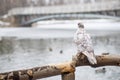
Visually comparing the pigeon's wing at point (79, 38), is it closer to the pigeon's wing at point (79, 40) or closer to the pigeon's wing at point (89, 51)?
the pigeon's wing at point (79, 40)

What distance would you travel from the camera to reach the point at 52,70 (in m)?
14.4

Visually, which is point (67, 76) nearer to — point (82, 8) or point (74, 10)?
point (82, 8)

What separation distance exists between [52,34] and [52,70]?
203 ft

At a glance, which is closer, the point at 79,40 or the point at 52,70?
the point at 52,70

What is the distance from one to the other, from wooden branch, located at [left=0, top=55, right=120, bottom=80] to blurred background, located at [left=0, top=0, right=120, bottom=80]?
9.38m

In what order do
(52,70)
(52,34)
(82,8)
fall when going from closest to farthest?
1. (52,70)
2. (52,34)
3. (82,8)

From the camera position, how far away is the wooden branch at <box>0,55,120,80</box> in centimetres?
1359

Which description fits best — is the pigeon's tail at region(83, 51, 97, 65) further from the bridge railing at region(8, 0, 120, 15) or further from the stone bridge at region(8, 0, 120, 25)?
the bridge railing at region(8, 0, 120, 15)

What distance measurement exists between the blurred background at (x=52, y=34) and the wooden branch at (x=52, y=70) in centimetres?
938

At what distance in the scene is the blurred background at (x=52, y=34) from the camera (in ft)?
111

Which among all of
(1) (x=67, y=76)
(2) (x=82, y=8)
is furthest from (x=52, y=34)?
(1) (x=67, y=76)

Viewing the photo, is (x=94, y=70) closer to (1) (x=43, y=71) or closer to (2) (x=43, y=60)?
(2) (x=43, y=60)

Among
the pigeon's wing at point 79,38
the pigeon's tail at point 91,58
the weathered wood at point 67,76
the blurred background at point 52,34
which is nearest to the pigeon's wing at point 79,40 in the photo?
the pigeon's wing at point 79,38

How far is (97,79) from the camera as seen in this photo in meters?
24.7
